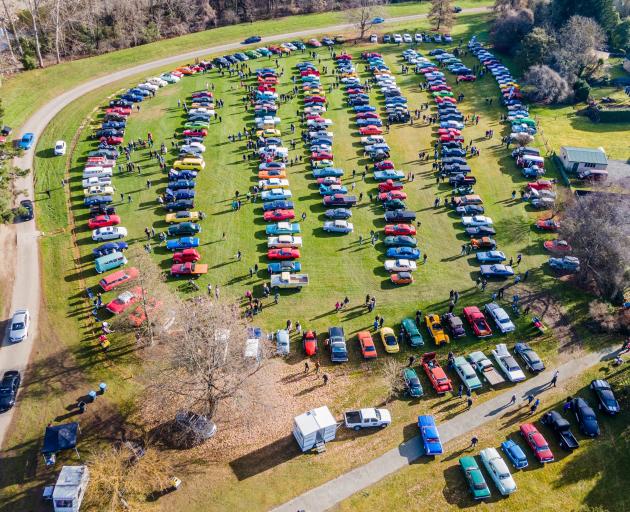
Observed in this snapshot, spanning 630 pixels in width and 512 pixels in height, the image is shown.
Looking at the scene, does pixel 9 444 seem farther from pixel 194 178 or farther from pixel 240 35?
pixel 240 35

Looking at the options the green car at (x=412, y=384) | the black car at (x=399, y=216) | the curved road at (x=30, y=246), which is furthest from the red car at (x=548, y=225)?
the curved road at (x=30, y=246)

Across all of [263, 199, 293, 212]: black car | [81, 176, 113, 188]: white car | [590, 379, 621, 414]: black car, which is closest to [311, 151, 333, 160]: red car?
[263, 199, 293, 212]: black car

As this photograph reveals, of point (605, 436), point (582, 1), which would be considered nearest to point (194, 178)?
point (605, 436)

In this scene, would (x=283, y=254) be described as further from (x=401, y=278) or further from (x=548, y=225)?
(x=548, y=225)

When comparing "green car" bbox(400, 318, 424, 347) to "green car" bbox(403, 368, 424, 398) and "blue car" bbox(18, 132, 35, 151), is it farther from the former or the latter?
"blue car" bbox(18, 132, 35, 151)

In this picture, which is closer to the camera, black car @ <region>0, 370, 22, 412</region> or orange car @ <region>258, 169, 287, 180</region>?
black car @ <region>0, 370, 22, 412</region>

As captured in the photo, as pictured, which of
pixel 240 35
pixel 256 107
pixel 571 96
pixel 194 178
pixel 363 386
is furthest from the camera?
pixel 240 35

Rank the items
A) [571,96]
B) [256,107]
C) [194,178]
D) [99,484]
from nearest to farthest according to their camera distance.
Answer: [99,484] → [194,178] → [256,107] → [571,96]

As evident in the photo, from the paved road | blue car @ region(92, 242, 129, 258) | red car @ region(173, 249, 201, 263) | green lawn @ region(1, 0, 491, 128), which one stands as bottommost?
the paved road
